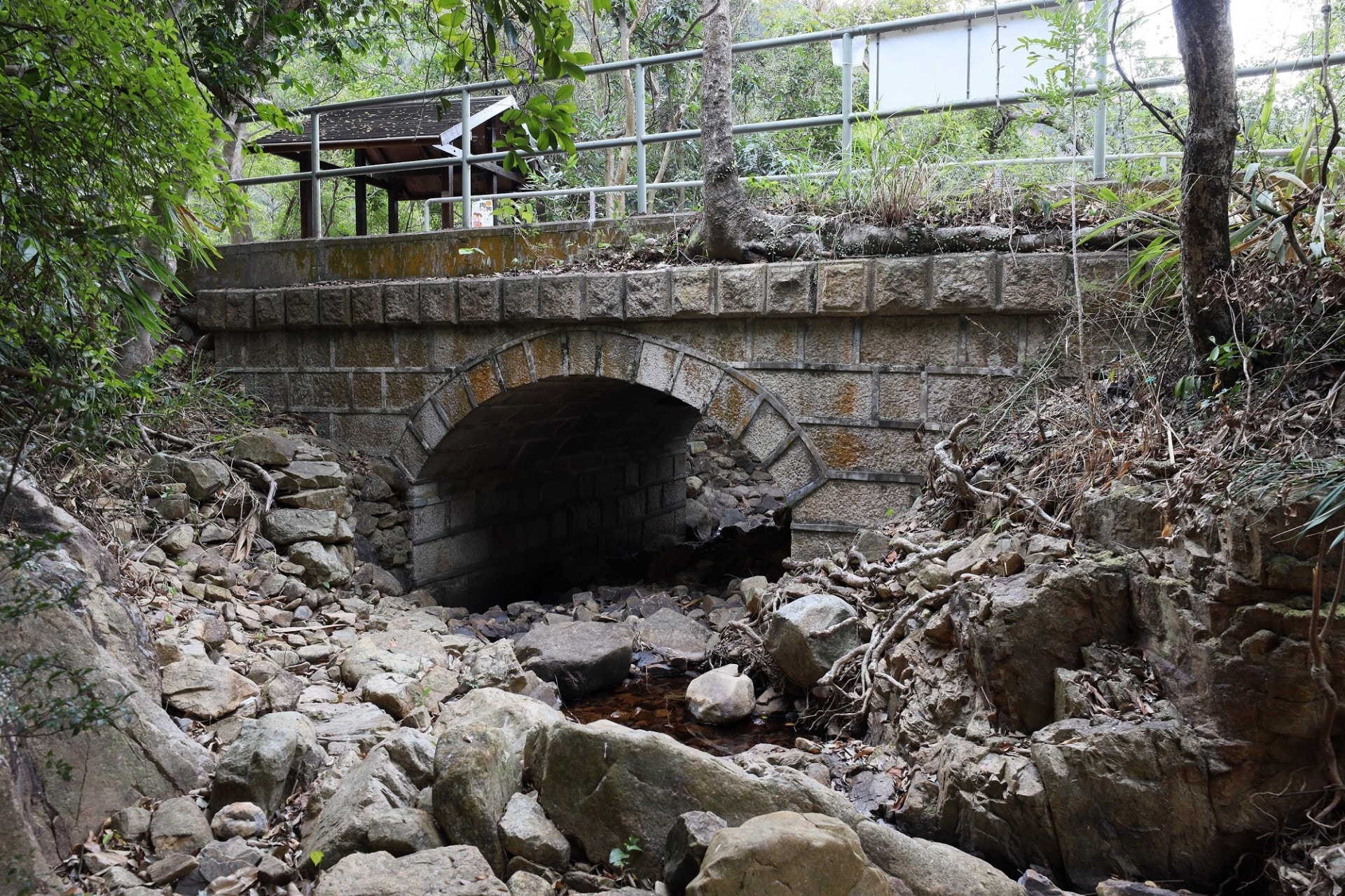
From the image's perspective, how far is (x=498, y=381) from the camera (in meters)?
6.62

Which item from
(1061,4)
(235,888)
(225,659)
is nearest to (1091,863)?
(235,888)

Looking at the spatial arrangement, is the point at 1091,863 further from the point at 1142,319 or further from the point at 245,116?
the point at 245,116

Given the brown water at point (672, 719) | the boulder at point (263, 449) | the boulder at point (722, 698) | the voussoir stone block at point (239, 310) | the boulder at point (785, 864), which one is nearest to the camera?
the boulder at point (785, 864)

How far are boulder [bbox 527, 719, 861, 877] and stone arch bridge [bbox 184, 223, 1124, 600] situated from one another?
275 centimetres

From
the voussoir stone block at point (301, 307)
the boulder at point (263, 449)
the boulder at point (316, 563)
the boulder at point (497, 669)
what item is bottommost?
the boulder at point (497, 669)

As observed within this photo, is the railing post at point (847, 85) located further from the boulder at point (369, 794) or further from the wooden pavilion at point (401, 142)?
the boulder at point (369, 794)

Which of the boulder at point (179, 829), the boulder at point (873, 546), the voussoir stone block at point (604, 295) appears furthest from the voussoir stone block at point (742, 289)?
the boulder at point (179, 829)

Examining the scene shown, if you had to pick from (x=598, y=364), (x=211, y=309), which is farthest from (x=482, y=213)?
(x=598, y=364)

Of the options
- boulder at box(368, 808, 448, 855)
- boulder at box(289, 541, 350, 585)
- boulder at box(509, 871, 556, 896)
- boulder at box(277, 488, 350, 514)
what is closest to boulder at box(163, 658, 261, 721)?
boulder at box(368, 808, 448, 855)

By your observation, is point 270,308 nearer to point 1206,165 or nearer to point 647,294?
point 647,294

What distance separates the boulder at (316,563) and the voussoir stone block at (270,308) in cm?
202

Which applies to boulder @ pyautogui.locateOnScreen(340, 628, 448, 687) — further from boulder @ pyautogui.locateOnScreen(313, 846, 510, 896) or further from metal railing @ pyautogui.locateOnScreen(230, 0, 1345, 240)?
metal railing @ pyautogui.locateOnScreen(230, 0, 1345, 240)

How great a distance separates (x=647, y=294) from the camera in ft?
19.9

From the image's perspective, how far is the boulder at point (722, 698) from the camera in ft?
16.1
